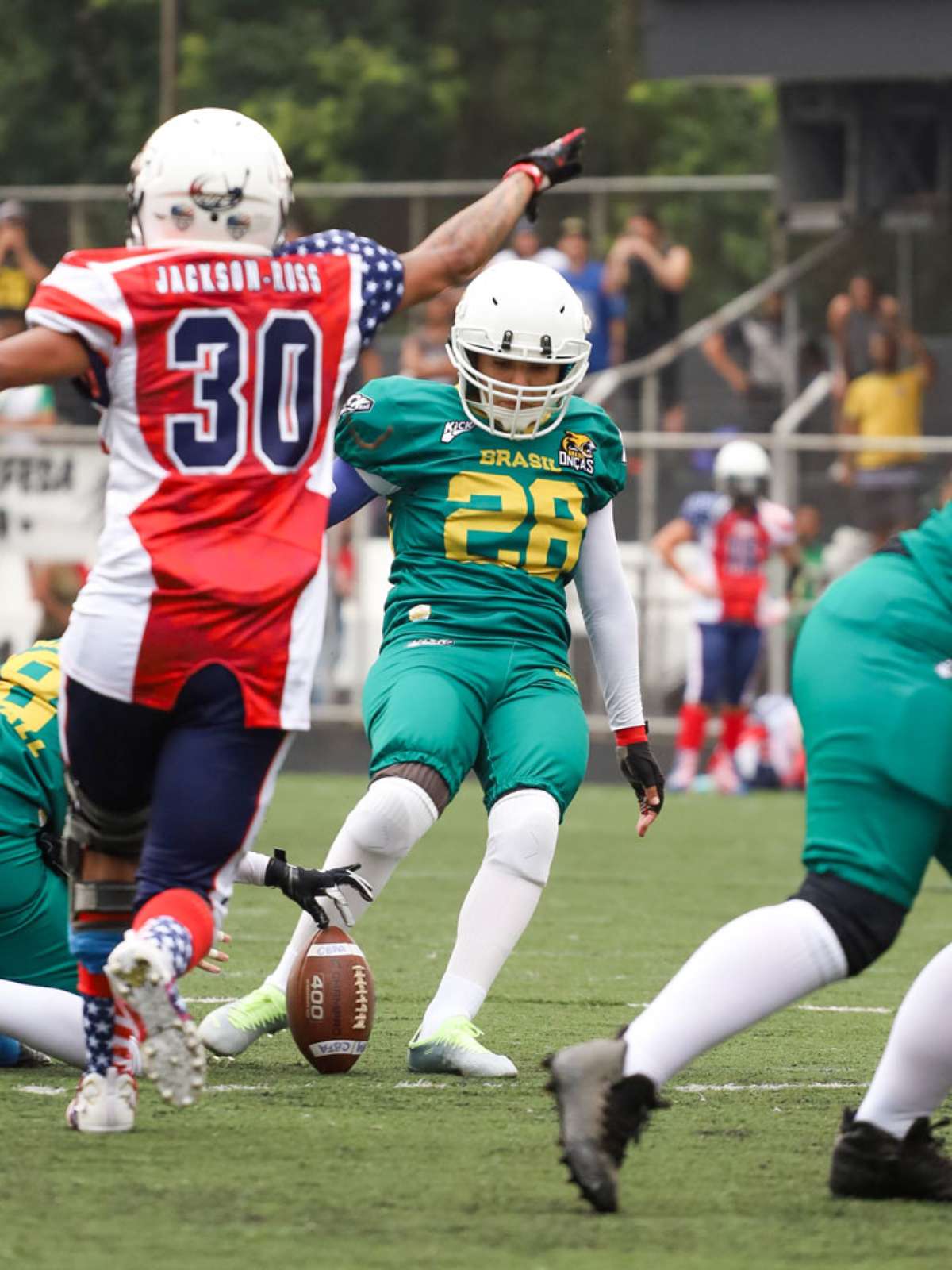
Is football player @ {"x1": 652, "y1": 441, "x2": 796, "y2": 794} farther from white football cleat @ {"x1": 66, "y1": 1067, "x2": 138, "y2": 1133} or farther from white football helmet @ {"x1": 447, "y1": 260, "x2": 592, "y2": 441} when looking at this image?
white football cleat @ {"x1": 66, "y1": 1067, "x2": 138, "y2": 1133}

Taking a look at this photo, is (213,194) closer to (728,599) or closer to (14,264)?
(728,599)

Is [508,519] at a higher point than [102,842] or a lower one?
higher

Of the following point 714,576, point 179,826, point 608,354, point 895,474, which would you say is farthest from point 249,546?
point 608,354

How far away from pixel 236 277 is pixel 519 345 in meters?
1.47

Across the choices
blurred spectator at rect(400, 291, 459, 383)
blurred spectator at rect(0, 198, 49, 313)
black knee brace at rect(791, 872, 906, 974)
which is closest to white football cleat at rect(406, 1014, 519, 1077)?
black knee brace at rect(791, 872, 906, 974)

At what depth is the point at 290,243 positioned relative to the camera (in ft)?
14.0

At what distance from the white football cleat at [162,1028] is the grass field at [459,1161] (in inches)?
6.6

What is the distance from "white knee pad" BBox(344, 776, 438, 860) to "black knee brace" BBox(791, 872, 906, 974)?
153cm

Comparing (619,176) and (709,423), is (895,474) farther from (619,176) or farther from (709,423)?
(619,176)

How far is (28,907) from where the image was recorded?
16.2 feet

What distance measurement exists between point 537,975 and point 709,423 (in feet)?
33.8

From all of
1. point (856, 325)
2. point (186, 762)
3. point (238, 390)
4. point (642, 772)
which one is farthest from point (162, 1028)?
point (856, 325)

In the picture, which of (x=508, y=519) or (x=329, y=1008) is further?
(x=508, y=519)

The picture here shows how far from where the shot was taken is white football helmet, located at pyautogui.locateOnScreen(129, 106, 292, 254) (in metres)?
4.06
